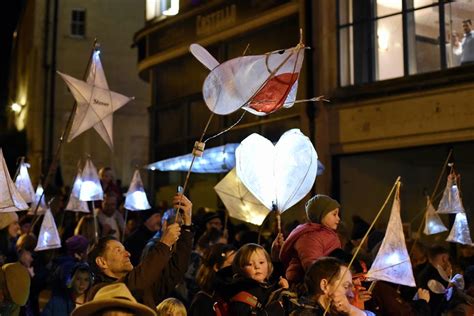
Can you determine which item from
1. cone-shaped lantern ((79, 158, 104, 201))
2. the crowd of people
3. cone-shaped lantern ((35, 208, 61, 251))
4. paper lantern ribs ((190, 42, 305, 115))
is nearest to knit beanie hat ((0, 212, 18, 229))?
the crowd of people

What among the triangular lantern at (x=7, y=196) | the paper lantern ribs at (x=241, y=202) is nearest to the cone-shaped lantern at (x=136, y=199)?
the paper lantern ribs at (x=241, y=202)

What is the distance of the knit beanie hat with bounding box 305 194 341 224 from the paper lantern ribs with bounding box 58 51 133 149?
10.3 ft

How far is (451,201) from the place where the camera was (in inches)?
362

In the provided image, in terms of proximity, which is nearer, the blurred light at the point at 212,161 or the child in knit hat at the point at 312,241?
the child in knit hat at the point at 312,241

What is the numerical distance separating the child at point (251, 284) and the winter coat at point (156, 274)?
394mm

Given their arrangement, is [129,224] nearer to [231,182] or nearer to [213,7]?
[231,182]

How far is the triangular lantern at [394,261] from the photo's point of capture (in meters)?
5.63

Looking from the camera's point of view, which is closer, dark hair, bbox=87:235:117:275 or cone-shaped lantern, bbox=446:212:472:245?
dark hair, bbox=87:235:117:275

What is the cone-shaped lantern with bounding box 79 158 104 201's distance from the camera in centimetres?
1038

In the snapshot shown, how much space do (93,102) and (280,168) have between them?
8.44 feet

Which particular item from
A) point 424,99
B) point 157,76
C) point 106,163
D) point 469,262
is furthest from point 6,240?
point 106,163

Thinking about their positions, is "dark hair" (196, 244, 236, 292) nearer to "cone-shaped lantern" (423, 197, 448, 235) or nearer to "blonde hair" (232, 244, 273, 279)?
"blonde hair" (232, 244, 273, 279)

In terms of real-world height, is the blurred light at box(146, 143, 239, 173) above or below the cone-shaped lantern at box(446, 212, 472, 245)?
above

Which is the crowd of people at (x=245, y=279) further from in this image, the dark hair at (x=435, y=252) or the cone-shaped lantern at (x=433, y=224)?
the cone-shaped lantern at (x=433, y=224)
